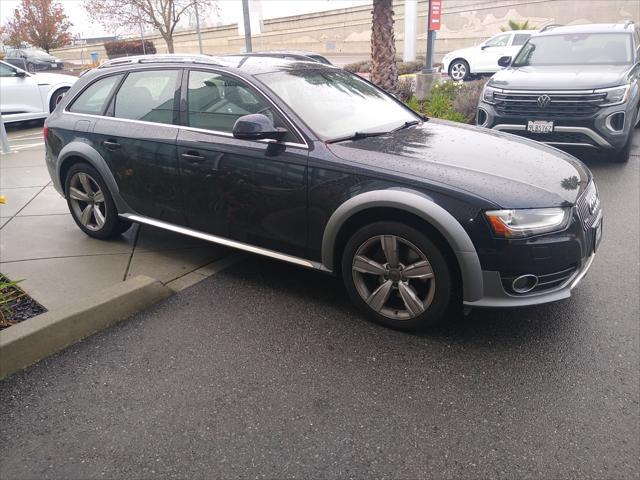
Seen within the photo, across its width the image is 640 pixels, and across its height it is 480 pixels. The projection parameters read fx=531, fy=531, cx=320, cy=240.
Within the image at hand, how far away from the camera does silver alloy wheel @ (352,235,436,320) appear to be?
3200mm

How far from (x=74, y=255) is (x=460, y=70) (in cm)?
1624

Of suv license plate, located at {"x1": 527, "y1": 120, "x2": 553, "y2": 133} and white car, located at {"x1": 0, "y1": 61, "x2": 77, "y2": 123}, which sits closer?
suv license plate, located at {"x1": 527, "y1": 120, "x2": 553, "y2": 133}

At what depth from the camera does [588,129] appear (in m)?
6.68

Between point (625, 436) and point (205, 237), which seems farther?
point (205, 237)

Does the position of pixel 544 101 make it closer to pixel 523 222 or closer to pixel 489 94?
pixel 489 94

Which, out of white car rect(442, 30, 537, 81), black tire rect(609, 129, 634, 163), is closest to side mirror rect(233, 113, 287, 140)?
black tire rect(609, 129, 634, 163)

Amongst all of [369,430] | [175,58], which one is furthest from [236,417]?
[175,58]

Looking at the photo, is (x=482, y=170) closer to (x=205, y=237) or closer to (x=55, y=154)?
(x=205, y=237)

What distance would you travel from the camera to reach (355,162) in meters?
3.32

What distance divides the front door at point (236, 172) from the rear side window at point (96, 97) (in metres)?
1.02

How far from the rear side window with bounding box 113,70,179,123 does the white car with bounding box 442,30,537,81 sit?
15.0m

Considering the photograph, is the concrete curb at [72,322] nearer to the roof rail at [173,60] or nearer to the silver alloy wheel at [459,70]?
the roof rail at [173,60]

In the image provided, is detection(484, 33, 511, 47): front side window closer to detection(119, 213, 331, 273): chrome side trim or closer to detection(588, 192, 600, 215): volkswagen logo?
detection(588, 192, 600, 215): volkswagen logo

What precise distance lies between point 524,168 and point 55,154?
4.16 metres
